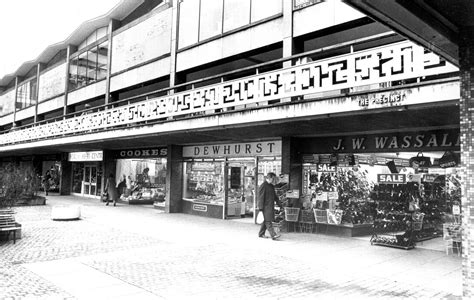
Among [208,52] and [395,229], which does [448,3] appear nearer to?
[395,229]

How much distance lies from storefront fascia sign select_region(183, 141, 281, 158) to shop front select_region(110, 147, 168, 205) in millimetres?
2154

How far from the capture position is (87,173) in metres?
27.7

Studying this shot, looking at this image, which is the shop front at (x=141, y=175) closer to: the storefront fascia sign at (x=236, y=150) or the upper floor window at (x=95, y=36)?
the storefront fascia sign at (x=236, y=150)

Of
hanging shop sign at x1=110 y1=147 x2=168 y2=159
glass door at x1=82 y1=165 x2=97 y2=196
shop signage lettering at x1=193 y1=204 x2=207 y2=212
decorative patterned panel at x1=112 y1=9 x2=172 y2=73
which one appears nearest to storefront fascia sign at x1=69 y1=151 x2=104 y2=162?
glass door at x1=82 y1=165 x2=97 y2=196

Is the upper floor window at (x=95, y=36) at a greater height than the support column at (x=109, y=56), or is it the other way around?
the upper floor window at (x=95, y=36)

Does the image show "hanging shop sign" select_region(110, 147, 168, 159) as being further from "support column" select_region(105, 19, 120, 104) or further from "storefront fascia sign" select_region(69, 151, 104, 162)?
"support column" select_region(105, 19, 120, 104)

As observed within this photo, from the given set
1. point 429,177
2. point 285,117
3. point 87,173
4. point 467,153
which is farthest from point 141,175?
point 467,153

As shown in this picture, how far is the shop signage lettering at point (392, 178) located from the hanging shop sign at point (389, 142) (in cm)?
73

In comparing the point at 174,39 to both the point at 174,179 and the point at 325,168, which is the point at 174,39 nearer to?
the point at 174,179

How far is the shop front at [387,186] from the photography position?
991 cm

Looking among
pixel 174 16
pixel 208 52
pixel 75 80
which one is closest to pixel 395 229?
pixel 208 52

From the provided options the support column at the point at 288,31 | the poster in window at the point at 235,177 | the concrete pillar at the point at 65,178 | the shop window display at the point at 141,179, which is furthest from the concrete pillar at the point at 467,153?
the concrete pillar at the point at 65,178

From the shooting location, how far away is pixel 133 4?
22156mm

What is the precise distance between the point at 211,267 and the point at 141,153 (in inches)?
555
